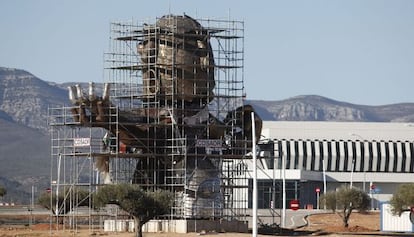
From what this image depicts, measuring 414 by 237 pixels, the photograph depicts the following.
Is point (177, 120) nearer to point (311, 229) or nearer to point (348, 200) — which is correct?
point (311, 229)

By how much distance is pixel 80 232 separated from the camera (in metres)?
96.9

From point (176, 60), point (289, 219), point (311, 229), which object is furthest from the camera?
point (289, 219)

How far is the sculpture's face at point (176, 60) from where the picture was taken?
97688 mm

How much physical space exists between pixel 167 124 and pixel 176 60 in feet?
15.9

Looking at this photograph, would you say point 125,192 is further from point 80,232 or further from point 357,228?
point 357,228

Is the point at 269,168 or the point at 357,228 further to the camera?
the point at 269,168

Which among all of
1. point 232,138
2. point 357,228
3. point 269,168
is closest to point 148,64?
point 232,138

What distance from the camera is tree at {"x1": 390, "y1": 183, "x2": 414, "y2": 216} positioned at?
10038 cm

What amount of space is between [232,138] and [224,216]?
6.21 metres

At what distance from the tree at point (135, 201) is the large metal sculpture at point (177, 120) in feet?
25.3

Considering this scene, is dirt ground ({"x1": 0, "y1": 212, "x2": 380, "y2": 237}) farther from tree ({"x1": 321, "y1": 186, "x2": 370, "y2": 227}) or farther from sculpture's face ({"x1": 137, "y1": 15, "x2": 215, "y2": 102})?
sculpture's face ({"x1": 137, "y1": 15, "x2": 215, "y2": 102})

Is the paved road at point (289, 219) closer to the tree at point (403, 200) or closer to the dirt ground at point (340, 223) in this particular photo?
the dirt ground at point (340, 223)

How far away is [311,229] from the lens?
371 feet

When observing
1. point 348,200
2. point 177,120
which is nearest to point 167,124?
point 177,120
